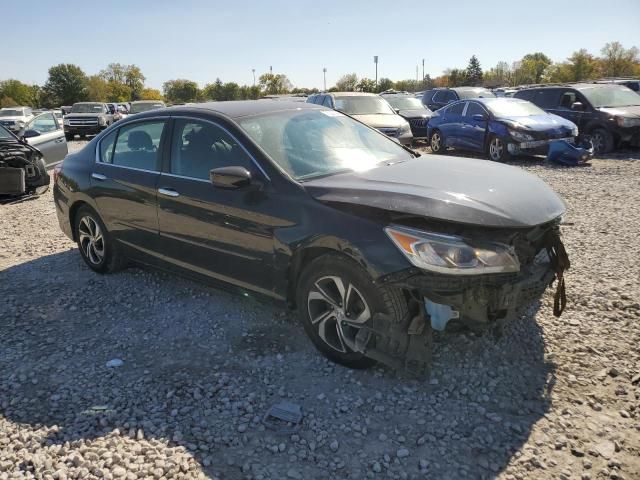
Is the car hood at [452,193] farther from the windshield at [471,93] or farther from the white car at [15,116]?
the white car at [15,116]

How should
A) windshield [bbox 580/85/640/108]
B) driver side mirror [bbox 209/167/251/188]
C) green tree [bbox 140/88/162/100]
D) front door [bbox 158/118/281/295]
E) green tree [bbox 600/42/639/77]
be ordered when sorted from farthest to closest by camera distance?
green tree [bbox 140/88/162/100]
green tree [bbox 600/42/639/77]
windshield [bbox 580/85/640/108]
front door [bbox 158/118/281/295]
driver side mirror [bbox 209/167/251/188]

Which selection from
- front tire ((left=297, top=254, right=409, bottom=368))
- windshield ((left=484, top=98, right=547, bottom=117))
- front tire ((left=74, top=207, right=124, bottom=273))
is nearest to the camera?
front tire ((left=297, top=254, right=409, bottom=368))

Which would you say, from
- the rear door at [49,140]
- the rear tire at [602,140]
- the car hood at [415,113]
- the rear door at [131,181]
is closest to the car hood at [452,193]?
the rear door at [131,181]

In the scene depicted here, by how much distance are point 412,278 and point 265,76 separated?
252ft

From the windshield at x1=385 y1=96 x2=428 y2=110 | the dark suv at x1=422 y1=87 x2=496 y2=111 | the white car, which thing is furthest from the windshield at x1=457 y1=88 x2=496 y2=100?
the white car

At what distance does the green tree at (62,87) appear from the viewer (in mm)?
65812

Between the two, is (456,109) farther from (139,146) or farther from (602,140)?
(139,146)

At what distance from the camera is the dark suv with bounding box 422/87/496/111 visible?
18266mm

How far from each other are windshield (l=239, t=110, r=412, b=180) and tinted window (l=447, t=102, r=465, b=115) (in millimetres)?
9461

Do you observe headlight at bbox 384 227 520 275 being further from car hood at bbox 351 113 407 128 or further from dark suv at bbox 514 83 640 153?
dark suv at bbox 514 83 640 153

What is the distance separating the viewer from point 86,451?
2.77 m

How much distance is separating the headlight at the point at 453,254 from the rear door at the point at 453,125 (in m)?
10.7

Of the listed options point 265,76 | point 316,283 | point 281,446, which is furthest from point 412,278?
point 265,76

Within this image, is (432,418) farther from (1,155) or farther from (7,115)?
(7,115)
